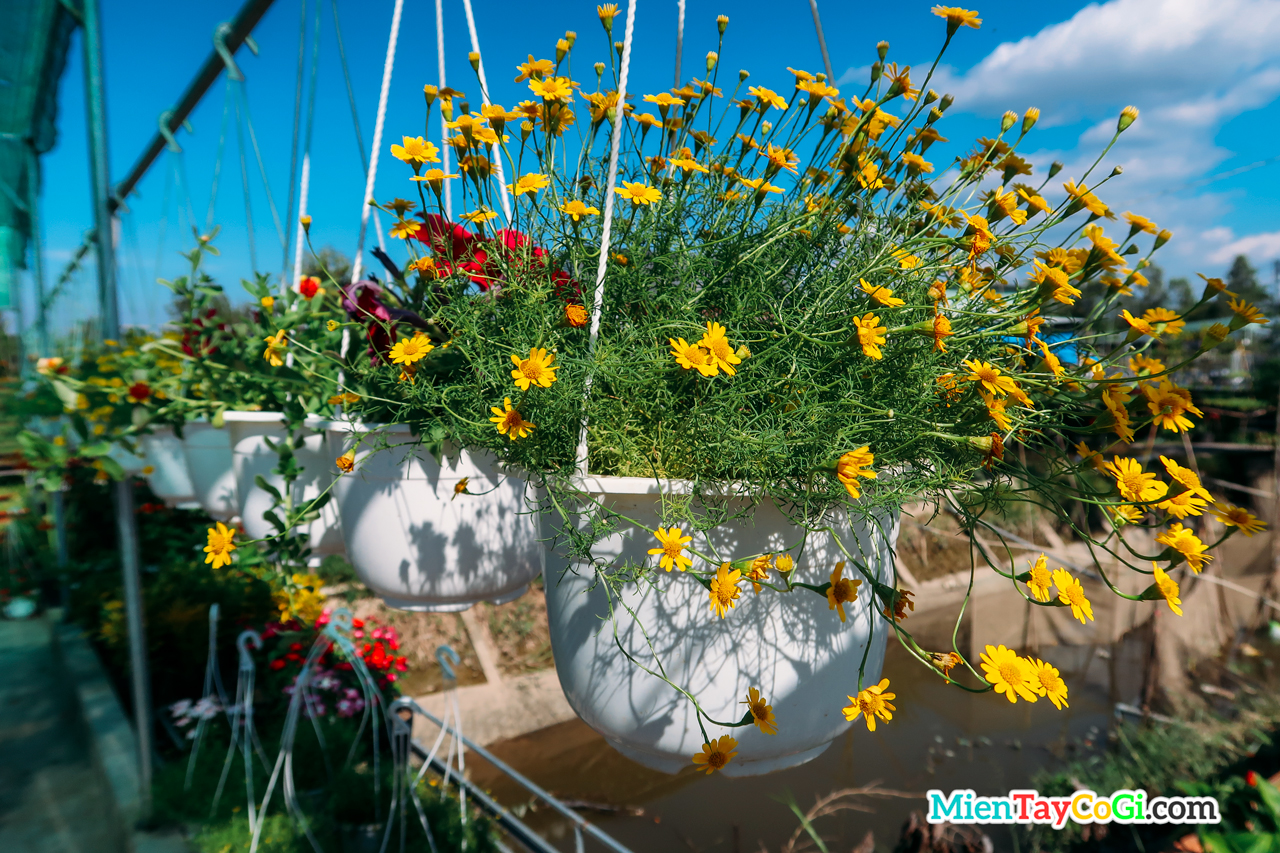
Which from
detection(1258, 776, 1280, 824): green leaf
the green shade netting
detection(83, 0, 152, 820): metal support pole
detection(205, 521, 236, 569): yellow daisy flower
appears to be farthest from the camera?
the green shade netting

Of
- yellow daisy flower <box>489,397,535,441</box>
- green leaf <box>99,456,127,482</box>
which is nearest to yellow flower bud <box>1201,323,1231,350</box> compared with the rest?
yellow daisy flower <box>489,397,535,441</box>

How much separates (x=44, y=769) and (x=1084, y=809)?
5.08 meters

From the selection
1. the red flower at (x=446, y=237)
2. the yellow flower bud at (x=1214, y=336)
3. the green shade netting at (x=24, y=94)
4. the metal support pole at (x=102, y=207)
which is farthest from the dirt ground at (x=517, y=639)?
the yellow flower bud at (x=1214, y=336)

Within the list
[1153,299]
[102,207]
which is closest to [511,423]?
[102,207]

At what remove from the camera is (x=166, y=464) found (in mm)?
1245

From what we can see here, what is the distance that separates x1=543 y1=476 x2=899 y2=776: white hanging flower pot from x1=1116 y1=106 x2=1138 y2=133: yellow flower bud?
39 cm

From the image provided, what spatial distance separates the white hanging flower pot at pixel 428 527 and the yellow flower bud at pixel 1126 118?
62 centimetres

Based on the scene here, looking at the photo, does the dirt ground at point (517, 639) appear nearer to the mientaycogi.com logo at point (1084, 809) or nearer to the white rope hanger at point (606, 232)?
the mientaycogi.com logo at point (1084, 809)

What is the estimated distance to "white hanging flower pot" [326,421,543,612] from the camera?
0.68 metres

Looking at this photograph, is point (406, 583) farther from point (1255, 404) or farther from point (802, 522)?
point (1255, 404)

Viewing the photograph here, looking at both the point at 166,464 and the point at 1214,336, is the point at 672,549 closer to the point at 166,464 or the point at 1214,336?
the point at 1214,336

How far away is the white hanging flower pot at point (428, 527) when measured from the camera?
2.23ft

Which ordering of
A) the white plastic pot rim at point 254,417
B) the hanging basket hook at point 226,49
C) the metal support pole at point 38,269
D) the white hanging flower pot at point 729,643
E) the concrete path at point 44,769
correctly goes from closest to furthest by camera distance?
the white hanging flower pot at point 729,643 → the white plastic pot rim at point 254,417 → the hanging basket hook at point 226,49 → the concrete path at point 44,769 → the metal support pole at point 38,269

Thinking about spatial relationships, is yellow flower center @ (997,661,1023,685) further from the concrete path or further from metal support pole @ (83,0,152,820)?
the concrete path
